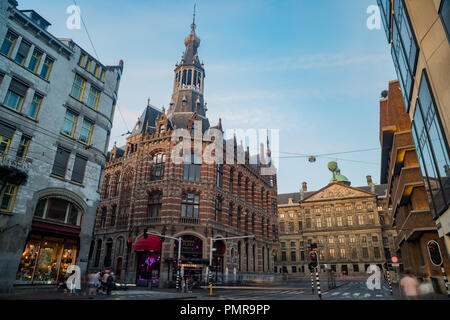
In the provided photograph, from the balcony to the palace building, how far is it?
67.1 m

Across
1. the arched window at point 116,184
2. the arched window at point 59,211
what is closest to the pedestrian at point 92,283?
the arched window at point 59,211

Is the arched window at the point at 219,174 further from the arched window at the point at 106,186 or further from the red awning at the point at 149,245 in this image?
the arched window at the point at 106,186

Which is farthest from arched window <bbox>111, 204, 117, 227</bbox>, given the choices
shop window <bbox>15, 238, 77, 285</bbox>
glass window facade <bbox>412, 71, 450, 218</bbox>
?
glass window facade <bbox>412, 71, 450, 218</bbox>

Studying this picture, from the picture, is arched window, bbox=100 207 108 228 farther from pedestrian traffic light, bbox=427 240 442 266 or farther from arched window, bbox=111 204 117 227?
pedestrian traffic light, bbox=427 240 442 266

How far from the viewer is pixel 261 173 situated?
172 feet

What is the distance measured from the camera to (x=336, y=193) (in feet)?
260

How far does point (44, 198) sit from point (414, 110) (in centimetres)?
2538

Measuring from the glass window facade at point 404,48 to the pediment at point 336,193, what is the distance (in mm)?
62405

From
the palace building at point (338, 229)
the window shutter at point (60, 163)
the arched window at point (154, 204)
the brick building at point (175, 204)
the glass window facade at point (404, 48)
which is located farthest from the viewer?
the palace building at point (338, 229)

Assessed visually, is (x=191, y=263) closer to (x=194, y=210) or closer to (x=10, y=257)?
(x=194, y=210)

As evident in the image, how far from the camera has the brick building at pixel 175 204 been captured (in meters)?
31.5

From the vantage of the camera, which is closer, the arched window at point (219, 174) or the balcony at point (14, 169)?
the balcony at point (14, 169)
